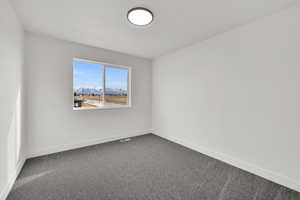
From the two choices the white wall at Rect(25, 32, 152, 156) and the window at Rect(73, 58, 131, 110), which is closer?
the white wall at Rect(25, 32, 152, 156)

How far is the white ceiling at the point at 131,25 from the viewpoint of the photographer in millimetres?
1613

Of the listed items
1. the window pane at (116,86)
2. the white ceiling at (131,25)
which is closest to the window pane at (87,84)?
the window pane at (116,86)

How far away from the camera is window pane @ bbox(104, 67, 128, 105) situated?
3283 millimetres

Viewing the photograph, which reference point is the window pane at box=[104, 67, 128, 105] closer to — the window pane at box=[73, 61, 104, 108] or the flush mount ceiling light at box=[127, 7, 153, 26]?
the window pane at box=[73, 61, 104, 108]

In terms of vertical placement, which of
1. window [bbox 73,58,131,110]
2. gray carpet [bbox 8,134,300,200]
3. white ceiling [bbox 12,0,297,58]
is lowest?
gray carpet [bbox 8,134,300,200]

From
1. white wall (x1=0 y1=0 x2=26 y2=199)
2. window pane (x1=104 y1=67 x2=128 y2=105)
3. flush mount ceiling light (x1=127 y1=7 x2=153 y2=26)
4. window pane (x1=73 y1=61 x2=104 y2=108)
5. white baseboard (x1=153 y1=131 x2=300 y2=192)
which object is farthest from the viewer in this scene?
window pane (x1=104 y1=67 x2=128 y2=105)

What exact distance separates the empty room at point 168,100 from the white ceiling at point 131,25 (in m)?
0.02

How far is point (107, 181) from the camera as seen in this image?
1740mm

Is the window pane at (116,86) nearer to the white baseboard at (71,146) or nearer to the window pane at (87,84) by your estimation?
the window pane at (87,84)

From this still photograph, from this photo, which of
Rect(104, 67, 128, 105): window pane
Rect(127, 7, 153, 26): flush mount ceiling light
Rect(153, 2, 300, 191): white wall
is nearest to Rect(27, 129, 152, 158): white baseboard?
Rect(104, 67, 128, 105): window pane

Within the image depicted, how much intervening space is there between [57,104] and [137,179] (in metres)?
2.13

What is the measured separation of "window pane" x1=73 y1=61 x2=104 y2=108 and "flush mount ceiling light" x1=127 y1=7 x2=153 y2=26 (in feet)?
5.36

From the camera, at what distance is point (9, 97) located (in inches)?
61.5

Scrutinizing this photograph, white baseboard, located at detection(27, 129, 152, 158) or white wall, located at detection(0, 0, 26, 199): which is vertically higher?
white wall, located at detection(0, 0, 26, 199)
